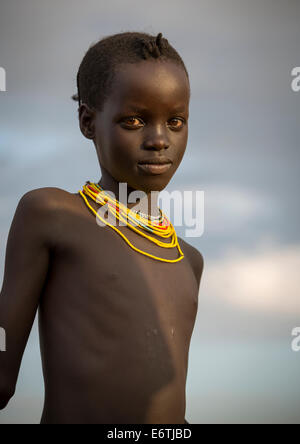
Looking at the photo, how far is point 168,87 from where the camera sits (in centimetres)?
316

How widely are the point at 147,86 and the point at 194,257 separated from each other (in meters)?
1.18

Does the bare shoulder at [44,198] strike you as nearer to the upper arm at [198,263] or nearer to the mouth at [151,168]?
the mouth at [151,168]

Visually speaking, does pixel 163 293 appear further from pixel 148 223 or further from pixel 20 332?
pixel 20 332

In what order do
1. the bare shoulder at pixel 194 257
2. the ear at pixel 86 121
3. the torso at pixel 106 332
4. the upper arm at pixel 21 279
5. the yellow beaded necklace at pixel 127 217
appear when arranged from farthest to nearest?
1. the bare shoulder at pixel 194 257
2. the ear at pixel 86 121
3. the yellow beaded necklace at pixel 127 217
4. the upper arm at pixel 21 279
5. the torso at pixel 106 332

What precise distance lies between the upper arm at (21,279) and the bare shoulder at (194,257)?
3.28 feet

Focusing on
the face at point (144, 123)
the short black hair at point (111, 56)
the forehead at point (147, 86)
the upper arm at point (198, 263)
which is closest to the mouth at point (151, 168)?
the face at point (144, 123)

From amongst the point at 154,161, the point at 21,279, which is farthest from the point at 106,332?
the point at 154,161

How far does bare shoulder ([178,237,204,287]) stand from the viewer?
374 cm

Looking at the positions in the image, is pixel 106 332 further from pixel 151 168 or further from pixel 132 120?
pixel 132 120

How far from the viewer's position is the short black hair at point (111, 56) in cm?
322

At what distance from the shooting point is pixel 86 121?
11.2ft

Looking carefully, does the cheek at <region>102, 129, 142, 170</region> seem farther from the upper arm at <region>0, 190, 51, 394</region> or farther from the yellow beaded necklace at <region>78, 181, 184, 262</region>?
the upper arm at <region>0, 190, 51, 394</region>
